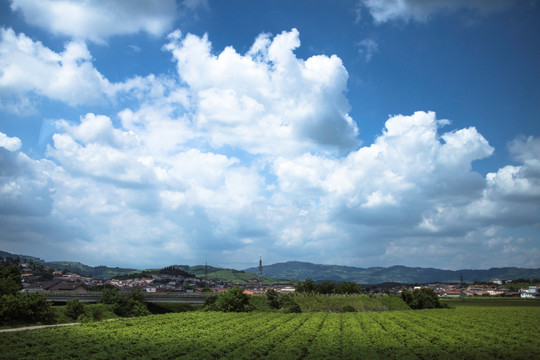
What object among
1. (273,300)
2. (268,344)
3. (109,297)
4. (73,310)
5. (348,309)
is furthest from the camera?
(273,300)

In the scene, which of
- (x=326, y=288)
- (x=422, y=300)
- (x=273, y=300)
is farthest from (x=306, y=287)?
(x=422, y=300)

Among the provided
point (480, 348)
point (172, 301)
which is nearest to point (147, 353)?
point (480, 348)

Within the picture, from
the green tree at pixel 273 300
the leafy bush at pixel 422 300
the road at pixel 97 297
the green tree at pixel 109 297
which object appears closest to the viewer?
the green tree at pixel 109 297

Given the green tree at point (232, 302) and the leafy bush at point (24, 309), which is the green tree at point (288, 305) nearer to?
the green tree at point (232, 302)

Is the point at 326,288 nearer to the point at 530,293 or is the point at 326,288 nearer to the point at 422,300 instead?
the point at 422,300

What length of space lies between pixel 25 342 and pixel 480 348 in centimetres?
4246

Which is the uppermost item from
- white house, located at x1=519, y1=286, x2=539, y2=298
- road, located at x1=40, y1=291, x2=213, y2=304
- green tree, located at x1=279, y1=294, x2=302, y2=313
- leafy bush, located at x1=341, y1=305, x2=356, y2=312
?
road, located at x1=40, y1=291, x2=213, y2=304

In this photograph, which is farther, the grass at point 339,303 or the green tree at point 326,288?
the green tree at point 326,288

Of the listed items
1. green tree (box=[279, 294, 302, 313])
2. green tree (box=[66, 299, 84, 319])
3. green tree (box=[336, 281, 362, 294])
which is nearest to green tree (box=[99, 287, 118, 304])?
green tree (box=[66, 299, 84, 319])

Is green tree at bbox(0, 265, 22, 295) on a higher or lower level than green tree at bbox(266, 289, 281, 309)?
higher

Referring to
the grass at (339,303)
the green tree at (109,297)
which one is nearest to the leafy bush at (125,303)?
the green tree at (109,297)

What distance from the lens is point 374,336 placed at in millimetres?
44500

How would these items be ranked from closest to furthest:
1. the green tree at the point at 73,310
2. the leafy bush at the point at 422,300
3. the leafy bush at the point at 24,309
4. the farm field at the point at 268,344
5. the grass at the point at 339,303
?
the farm field at the point at 268,344
the leafy bush at the point at 24,309
the green tree at the point at 73,310
the grass at the point at 339,303
the leafy bush at the point at 422,300

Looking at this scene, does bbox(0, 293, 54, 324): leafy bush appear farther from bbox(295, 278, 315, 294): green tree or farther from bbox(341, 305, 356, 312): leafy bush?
bbox(295, 278, 315, 294): green tree
